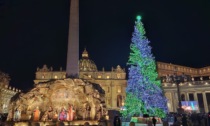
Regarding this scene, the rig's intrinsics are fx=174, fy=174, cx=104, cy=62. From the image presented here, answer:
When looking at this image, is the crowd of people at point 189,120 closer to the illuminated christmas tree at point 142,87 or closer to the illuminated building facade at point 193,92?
the illuminated christmas tree at point 142,87

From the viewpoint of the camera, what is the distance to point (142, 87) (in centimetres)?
2353

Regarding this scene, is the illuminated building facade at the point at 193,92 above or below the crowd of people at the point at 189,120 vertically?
above

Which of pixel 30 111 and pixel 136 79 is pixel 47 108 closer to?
pixel 30 111

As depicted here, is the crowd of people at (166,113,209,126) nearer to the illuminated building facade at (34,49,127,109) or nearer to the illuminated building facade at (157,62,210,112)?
the illuminated building facade at (157,62,210,112)

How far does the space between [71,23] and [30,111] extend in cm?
1434

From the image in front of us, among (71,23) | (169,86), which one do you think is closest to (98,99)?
(71,23)

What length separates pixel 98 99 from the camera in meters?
23.7

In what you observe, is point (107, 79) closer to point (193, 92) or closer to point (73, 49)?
point (193, 92)

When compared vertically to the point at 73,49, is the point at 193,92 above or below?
below

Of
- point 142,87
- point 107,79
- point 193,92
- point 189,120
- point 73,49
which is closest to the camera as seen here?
point 189,120

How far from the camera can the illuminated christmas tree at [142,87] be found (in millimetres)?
22922

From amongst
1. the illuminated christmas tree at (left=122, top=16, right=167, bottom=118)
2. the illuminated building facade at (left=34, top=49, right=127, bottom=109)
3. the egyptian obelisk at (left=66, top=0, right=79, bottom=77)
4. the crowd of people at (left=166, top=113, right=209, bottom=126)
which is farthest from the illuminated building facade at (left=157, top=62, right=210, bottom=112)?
the illuminated building facade at (left=34, top=49, right=127, bottom=109)

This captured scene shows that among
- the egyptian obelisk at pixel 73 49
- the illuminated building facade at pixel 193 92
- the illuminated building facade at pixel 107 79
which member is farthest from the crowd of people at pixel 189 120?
the illuminated building facade at pixel 107 79

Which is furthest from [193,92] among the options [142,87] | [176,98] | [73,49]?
[73,49]
